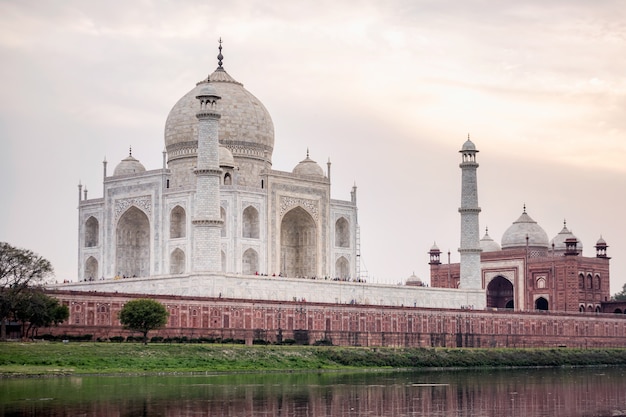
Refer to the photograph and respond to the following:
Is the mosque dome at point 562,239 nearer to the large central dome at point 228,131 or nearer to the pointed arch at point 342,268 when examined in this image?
the pointed arch at point 342,268

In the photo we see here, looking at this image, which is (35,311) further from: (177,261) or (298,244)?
(298,244)

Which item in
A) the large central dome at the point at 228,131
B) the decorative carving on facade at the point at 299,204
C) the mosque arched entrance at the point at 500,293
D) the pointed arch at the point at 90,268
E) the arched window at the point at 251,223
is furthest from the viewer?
the mosque arched entrance at the point at 500,293

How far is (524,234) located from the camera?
231 ft

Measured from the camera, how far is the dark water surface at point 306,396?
969 inches

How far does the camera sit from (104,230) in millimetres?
54812

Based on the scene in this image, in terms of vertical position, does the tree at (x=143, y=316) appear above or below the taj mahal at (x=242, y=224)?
below

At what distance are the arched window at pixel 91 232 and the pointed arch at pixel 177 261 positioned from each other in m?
5.33

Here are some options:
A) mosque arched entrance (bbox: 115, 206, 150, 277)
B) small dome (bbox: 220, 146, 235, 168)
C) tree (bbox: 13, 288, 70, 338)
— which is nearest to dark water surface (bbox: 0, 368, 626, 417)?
tree (bbox: 13, 288, 70, 338)

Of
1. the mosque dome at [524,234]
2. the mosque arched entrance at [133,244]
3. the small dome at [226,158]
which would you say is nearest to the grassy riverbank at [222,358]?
the small dome at [226,158]

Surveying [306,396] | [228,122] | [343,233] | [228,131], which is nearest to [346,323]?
[343,233]

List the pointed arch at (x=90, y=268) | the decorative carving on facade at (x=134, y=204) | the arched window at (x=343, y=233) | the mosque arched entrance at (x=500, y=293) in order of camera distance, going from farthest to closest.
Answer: the mosque arched entrance at (x=500, y=293)
the arched window at (x=343, y=233)
the pointed arch at (x=90, y=268)
the decorative carving on facade at (x=134, y=204)

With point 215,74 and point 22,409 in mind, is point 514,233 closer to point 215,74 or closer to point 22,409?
point 215,74

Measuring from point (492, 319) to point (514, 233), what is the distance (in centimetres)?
1531

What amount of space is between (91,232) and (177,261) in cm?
606
